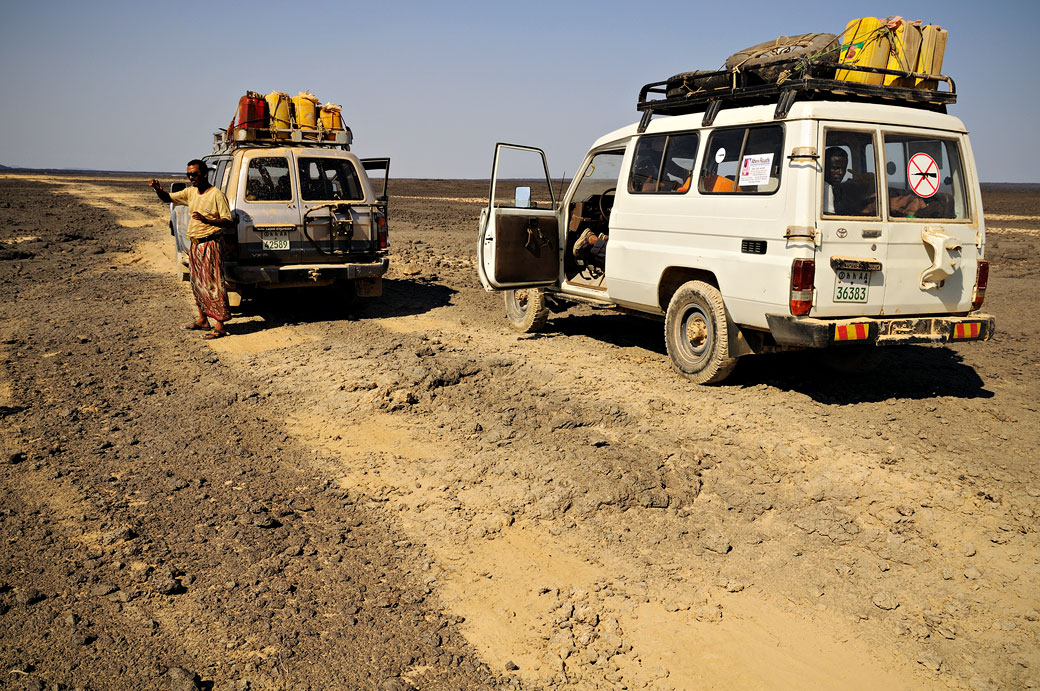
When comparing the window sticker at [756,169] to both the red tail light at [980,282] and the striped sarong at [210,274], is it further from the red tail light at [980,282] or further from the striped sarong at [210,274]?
the striped sarong at [210,274]

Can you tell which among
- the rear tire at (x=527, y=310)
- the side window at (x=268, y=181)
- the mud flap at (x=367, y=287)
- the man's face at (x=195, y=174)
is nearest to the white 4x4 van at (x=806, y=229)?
the rear tire at (x=527, y=310)

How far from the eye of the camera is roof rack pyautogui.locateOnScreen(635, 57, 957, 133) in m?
5.63

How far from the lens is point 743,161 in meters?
6.01

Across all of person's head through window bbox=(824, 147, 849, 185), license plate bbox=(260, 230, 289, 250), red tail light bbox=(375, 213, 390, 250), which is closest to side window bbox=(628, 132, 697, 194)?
person's head through window bbox=(824, 147, 849, 185)

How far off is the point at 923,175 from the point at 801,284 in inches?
57.7

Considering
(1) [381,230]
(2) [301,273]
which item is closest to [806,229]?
(1) [381,230]

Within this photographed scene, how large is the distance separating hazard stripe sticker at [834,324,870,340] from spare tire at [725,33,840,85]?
6.66 ft

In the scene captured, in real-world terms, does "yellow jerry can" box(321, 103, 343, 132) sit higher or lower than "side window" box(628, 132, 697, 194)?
higher

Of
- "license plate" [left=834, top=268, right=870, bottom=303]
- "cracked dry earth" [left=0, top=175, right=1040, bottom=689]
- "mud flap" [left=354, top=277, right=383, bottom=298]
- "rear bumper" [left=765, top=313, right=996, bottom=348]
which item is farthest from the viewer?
"mud flap" [left=354, top=277, right=383, bottom=298]

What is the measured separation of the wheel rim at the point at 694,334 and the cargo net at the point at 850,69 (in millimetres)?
1723

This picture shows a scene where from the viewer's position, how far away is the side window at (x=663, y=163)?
6.66 meters

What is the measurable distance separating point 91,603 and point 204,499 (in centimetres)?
110

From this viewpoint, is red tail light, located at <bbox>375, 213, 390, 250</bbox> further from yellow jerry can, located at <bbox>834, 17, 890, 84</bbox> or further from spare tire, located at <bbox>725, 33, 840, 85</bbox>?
yellow jerry can, located at <bbox>834, 17, 890, 84</bbox>

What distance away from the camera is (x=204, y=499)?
4.50 metres
